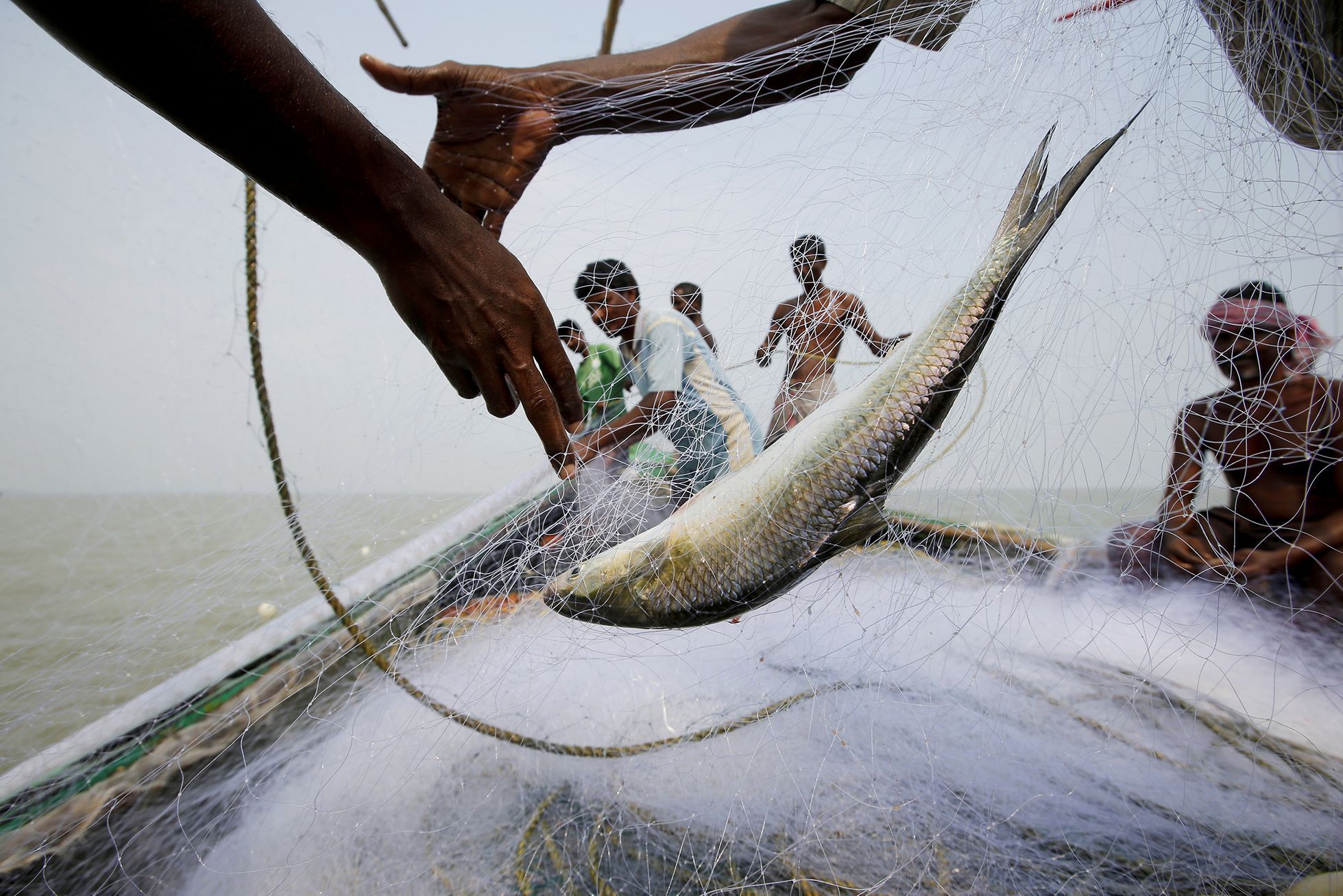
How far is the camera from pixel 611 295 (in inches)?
98.8

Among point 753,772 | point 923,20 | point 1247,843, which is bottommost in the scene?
point 1247,843

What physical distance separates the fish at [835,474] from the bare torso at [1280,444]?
2.00 ft

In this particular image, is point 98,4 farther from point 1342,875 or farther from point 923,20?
point 1342,875

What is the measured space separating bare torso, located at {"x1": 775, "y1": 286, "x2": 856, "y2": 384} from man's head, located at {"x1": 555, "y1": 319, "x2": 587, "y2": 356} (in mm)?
875

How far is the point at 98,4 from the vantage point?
32.7 inches

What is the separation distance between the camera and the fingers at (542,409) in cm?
135

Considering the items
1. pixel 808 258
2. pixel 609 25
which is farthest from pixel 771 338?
pixel 609 25

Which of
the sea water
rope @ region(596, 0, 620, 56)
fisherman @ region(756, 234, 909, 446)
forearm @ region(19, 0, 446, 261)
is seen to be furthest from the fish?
rope @ region(596, 0, 620, 56)

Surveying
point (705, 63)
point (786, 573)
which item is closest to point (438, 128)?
point (705, 63)

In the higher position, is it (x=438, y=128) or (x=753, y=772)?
(x=438, y=128)

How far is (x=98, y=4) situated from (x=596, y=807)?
2.16 m

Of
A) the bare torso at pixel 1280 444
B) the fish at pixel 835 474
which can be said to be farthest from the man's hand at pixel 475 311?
the bare torso at pixel 1280 444

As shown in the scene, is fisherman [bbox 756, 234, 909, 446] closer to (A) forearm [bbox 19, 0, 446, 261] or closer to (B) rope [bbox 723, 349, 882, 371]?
(B) rope [bbox 723, 349, 882, 371]

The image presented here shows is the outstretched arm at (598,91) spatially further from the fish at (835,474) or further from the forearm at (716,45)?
the fish at (835,474)
